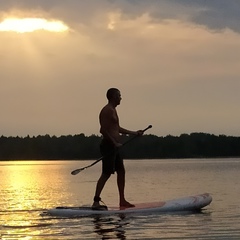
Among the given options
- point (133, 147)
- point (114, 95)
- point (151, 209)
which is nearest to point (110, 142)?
point (114, 95)

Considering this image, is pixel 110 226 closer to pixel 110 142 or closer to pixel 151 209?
pixel 151 209

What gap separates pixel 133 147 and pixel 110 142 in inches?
3063

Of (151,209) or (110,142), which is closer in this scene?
(151,209)

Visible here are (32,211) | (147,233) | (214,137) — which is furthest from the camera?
(214,137)

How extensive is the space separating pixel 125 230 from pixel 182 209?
244cm

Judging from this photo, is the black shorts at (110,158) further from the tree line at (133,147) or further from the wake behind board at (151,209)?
the tree line at (133,147)

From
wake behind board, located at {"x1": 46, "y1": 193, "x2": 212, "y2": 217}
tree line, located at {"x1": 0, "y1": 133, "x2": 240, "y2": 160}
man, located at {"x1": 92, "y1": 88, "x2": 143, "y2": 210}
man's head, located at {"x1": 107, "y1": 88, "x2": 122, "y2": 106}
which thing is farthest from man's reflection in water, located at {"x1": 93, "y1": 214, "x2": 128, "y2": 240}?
tree line, located at {"x1": 0, "y1": 133, "x2": 240, "y2": 160}

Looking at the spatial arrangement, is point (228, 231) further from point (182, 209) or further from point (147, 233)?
point (182, 209)

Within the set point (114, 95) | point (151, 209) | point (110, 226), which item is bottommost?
point (110, 226)

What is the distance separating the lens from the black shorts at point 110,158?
1194cm

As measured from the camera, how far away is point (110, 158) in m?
11.9

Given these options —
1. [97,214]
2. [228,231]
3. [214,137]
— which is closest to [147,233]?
[228,231]

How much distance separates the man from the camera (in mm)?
11953

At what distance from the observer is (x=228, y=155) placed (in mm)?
93125
